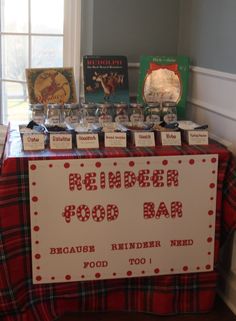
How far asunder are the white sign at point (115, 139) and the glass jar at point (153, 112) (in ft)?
A: 1.10

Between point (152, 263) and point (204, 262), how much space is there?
22 centimetres

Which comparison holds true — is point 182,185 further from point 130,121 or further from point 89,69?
point 89,69

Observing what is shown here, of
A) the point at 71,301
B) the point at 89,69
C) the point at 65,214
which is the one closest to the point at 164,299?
the point at 71,301

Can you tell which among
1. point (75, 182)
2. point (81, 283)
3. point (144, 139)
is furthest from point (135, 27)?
point (81, 283)

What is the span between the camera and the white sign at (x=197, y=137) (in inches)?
75.2

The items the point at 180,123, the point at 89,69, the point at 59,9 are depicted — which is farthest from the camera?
the point at 59,9

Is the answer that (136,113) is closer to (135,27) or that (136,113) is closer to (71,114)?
(71,114)

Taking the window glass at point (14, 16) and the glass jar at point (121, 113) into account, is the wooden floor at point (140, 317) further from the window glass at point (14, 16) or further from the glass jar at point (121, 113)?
the window glass at point (14, 16)

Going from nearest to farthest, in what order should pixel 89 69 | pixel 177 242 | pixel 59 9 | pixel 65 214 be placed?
pixel 65 214 < pixel 177 242 < pixel 89 69 < pixel 59 9

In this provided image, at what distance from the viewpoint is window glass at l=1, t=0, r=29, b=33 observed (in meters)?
2.55

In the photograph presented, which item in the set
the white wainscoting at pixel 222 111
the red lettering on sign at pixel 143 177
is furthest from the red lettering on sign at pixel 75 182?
the white wainscoting at pixel 222 111

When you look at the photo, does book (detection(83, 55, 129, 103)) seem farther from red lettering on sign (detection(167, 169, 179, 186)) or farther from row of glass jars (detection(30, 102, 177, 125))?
red lettering on sign (detection(167, 169, 179, 186))

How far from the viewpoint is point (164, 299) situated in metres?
1.93

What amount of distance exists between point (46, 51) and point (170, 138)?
109cm
